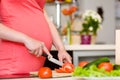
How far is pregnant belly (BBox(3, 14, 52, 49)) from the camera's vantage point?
4.91 ft

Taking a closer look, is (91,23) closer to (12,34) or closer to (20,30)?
(20,30)

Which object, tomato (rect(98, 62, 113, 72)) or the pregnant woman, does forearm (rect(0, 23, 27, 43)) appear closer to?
the pregnant woman

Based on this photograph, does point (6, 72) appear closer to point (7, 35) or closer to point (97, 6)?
point (7, 35)

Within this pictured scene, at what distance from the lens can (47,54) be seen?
4.76ft

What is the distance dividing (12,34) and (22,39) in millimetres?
46

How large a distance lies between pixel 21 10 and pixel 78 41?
66.9 inches

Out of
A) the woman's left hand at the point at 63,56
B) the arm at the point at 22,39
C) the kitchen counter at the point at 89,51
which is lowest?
the kitchen counter at the point at 89,51

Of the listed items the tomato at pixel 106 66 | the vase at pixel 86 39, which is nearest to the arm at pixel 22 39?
the tomato at pixel 106 66

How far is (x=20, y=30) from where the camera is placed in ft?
4.90

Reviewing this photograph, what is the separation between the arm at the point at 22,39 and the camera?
1.34 metres

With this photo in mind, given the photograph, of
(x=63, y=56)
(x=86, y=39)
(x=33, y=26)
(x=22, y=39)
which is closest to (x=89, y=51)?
(x=86, y=39)

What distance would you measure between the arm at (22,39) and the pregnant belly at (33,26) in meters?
0.13

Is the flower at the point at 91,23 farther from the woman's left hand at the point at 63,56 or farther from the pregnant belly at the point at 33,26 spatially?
the pregnant belly at the point at 33,26

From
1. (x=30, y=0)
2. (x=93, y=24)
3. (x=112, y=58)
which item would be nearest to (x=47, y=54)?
(x=30, y=0)
